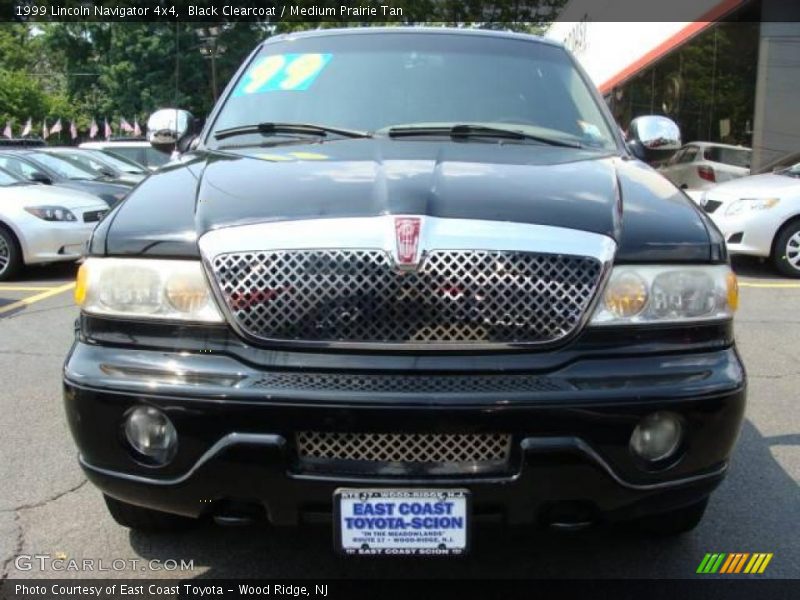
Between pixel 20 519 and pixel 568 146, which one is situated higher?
pixel 568 146

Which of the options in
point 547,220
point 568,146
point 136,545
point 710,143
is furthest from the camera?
point 710,143

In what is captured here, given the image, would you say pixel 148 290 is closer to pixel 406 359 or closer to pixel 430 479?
pixel 406 359

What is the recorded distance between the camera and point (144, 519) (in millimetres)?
2758

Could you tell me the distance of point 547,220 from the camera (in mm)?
2160

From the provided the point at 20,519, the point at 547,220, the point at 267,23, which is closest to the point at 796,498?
the point at 547,220

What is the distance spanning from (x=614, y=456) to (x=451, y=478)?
0.42 meters

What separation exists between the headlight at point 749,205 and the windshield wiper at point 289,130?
21.2 ft

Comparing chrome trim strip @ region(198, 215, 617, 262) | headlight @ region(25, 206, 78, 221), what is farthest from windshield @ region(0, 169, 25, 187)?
chrome trim strip @ region(198, 215, 617, 262)

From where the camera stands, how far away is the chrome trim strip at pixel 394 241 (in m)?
2.07

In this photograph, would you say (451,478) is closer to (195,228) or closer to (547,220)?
(547,220)

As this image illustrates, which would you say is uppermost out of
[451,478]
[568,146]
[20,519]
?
[568,146]

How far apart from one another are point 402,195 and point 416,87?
132 cm

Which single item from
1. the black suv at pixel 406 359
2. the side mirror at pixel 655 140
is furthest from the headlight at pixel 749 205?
the black suv at pixel 406 359

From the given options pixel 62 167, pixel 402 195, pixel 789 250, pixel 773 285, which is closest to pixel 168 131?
pixel 402 195
